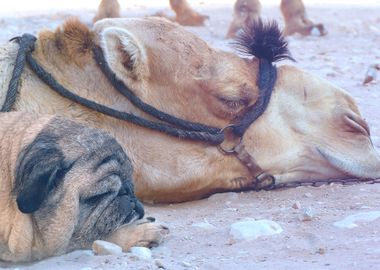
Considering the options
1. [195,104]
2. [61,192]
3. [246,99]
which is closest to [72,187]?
[61,192]

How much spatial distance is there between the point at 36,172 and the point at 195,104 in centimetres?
127

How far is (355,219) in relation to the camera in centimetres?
459

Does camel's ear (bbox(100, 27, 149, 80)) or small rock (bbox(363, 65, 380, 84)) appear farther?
small rock (bbox(363, 65, 380, 84))

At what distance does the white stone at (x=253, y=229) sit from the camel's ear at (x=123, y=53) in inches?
36.4

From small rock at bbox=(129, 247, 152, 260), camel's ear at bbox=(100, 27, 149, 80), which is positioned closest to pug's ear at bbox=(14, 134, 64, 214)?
small rock at bbox=(129, 247, 152, 260)

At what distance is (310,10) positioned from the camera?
13.6m

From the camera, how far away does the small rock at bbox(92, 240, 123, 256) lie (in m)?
4.14

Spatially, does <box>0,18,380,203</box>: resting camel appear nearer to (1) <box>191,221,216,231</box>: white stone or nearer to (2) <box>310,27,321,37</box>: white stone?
(1) <box>191,221,216,231</box>: white stone

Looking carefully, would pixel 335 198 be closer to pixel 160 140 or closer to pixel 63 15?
pixel 160 140

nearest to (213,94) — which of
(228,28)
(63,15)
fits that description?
(228,28)

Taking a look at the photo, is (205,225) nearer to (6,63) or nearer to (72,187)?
(72,187)

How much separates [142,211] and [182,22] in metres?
7.22

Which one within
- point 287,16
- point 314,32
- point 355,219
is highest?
point 355,219

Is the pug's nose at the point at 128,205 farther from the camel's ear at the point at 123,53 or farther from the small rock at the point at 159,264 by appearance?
the camel's ear at the point at 123,53
